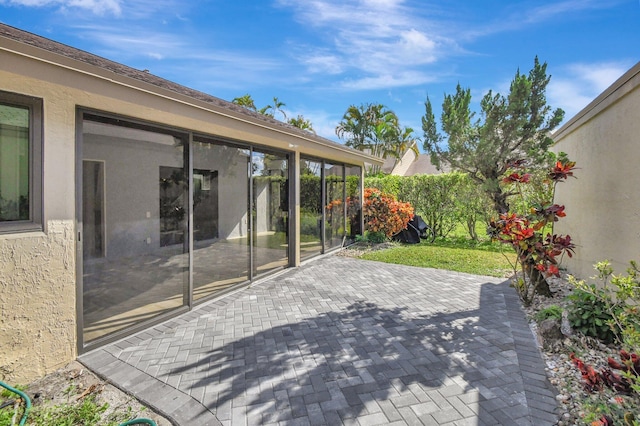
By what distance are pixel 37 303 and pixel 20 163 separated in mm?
1473

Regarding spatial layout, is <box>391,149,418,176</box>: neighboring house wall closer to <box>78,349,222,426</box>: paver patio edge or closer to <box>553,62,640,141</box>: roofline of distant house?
<box>553,62,640,141</box>: roofline of distant house

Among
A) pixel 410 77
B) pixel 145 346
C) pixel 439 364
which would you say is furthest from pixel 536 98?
pixel 145 346

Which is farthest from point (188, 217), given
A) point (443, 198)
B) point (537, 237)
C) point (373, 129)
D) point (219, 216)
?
point (373, 129)

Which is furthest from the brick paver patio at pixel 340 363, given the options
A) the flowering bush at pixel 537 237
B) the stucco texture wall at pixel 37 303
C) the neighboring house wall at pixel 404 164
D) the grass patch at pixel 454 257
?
the neighboring house wall at pixel 404 164

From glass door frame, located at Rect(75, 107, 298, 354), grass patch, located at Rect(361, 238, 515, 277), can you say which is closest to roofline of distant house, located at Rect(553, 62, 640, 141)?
grass patch, located at Rect(361, 238, 515, 277)

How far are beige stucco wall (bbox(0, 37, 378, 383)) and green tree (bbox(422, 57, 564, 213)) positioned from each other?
930 cm

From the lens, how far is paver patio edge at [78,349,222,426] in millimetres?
2817

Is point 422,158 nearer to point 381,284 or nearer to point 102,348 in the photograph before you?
point 381,284

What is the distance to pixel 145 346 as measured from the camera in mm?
4160

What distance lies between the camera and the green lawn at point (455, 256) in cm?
860

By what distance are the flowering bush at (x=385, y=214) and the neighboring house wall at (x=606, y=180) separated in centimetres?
522

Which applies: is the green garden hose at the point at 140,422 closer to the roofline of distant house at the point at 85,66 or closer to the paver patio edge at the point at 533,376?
the paver patio edge at the point at 533,376

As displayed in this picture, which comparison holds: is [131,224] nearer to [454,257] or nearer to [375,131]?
[454,257]

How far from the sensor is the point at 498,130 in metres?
10.1
